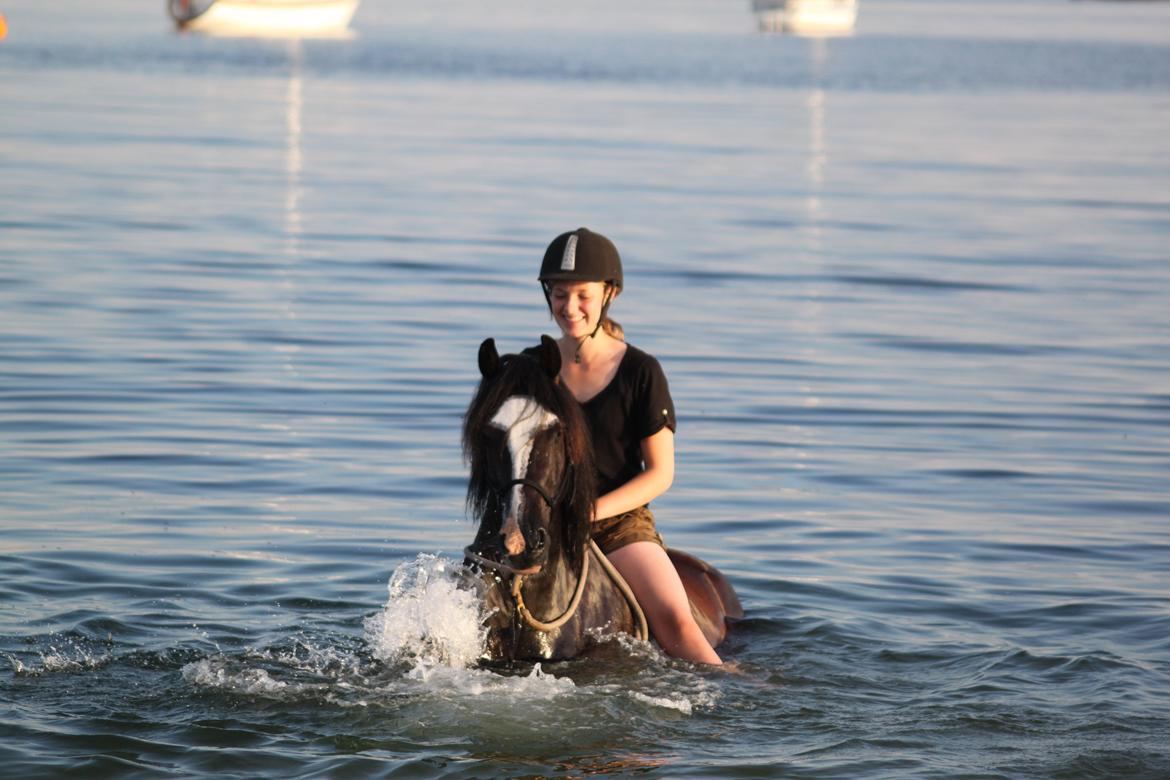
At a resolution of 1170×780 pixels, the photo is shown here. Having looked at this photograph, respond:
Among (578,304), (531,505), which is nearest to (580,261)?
(578,304)

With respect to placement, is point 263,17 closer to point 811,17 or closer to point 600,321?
point 811,17

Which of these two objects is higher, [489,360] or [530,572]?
[489,360]

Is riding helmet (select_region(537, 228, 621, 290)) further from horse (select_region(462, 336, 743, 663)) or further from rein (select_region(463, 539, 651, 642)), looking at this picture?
rein (select_region(463, 539, 651, 642))

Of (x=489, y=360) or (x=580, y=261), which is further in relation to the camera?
(x=580, y=261)

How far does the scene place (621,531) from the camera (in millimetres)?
8180

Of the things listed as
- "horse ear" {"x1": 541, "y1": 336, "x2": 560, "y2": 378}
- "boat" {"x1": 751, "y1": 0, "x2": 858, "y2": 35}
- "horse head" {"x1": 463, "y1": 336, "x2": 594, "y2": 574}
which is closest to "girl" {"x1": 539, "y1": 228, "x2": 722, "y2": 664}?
"horse head" {"x1": 463, "y1": 336, "x2": 594, "y2": 574}

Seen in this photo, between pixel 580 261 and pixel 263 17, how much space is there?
93400 millimetres

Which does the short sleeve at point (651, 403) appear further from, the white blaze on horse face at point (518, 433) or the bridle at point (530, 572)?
the white blaze on horse face at point (518, 433)

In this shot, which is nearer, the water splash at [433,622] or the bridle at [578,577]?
the bridle at [578,577]

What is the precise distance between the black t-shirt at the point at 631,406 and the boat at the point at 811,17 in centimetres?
12071

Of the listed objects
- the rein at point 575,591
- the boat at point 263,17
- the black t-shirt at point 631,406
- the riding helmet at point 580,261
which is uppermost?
the boat at point 263,17

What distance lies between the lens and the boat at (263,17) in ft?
303

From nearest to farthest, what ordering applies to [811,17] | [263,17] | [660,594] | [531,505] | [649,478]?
[531,505] → [649,478] → [660,594] → [263,17] → [811,17]

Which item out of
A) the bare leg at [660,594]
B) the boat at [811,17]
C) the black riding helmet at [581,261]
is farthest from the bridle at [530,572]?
the boat at [811,17]
